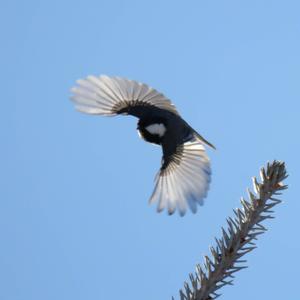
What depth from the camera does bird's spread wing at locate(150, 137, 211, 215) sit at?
2.71 meters

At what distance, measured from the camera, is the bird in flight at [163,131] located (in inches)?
110

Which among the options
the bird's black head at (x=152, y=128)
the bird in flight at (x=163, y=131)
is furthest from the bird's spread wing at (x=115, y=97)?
the bird's black head at (x=152, y=128)

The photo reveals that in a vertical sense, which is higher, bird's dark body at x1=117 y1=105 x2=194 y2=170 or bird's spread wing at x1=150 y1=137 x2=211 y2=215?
bird's dark body at x1=117 y1=105 x2=194 y2=170

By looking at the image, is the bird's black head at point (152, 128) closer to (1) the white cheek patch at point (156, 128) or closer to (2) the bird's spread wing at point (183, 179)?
(1) the white cheek patch at point (156, 128)

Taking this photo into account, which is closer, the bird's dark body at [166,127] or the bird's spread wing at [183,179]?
the bird's spread wing at [183,179]

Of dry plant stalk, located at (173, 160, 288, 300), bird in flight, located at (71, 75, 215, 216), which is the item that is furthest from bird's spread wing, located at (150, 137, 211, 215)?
dry plant stalk, located at (173, 160, 288, 300)

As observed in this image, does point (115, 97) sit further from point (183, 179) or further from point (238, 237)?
point (238, 237)

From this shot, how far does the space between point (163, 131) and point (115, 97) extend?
57 cm

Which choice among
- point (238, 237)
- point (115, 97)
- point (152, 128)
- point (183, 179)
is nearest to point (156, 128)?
point (152, 128)

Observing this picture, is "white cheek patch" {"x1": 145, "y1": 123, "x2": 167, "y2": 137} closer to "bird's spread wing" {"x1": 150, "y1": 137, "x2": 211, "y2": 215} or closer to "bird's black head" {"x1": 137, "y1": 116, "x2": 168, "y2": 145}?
"bird's black head" {"x1": 137, "y1": 116, "x2": 168, "y2": 145}

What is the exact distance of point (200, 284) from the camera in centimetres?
117

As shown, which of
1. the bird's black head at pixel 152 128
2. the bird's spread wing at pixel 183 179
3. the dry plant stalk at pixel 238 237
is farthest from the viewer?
the bird's black head at pixel 152 128

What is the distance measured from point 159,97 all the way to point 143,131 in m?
0.33

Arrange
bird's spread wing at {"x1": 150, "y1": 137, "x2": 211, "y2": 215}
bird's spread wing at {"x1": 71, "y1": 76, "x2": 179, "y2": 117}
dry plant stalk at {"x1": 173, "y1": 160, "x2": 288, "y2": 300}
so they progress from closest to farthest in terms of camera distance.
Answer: dry plant stalk at {"x1": 173, "y1": 160, "x2": 288, "y2": 300} < bird's spread wing at {"x1": 150, "y1": 137, "x2": 211, "y2": 215} < bird's spread wing at {"x1": 71, "y1": 76, "x2": 179, "y2": 117}
